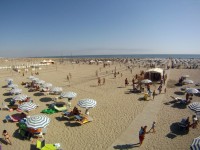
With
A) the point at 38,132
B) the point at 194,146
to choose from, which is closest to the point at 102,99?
the point at 38,132

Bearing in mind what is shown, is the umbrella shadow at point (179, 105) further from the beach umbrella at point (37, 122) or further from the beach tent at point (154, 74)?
the beach umbrella at point (37, 122)

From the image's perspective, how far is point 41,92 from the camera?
19.9 metres

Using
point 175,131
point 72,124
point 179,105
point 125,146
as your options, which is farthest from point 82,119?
point 179,105

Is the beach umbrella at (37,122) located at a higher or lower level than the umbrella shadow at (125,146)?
higher

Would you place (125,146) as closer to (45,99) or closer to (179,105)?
(179,105)

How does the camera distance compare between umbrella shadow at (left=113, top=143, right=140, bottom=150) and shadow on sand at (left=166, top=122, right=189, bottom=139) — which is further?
shadow on sand at (left=166, top=122, right=189, bottom=139)

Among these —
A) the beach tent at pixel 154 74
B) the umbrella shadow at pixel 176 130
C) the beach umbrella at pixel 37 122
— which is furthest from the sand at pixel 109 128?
the beach tent at pixel 154 74

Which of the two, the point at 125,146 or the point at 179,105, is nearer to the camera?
the point at 125,146

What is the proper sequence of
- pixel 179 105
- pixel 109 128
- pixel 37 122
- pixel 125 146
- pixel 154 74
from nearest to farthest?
1. pixel 125 146
2. pixel 37 122
3. pixel 109 128
4. pixel 179 105
5. pixel 154 74

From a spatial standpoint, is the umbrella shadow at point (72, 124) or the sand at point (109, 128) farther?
the umbrella shadow at point (72, 124)

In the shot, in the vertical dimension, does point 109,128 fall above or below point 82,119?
below

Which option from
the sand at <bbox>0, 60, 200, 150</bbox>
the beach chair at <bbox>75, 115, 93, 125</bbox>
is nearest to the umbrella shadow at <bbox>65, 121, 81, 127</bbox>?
the sand at <bbox>0, 60, 200, 150</bbox>

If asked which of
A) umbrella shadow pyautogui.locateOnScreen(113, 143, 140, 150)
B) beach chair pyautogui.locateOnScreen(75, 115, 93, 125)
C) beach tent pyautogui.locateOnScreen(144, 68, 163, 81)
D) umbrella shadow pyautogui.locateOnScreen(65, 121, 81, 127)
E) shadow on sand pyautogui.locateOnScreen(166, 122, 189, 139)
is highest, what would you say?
beach tent pyautogui.locateOnScreen(144, 68, 163, 81)

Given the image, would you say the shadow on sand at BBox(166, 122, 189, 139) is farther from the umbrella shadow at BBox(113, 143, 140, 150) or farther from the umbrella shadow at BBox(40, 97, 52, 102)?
the umbrella shadow at BBox(40, 97, 52, 102)
